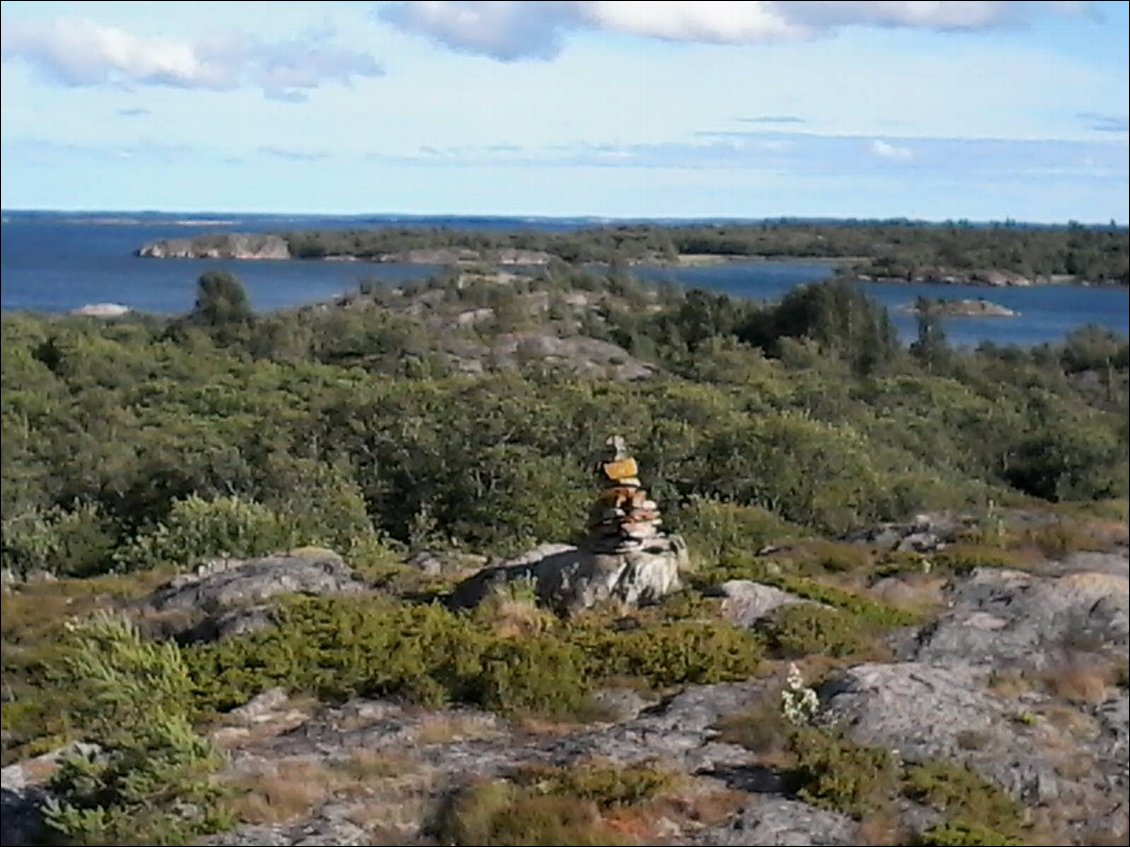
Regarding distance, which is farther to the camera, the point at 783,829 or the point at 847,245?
the point at 847,245

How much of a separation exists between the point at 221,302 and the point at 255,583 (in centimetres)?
4092

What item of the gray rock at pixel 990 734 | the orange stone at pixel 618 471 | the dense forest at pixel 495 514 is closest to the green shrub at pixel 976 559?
the dense forest at pixel 495 514

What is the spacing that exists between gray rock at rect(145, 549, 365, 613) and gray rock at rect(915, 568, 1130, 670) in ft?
17.1

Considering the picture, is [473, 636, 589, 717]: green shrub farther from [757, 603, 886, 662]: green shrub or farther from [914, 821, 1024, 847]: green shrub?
[914, 821, 1024, 847]: green shrub

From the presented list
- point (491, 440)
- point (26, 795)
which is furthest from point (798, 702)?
point (491, 440)

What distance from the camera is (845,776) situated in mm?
7473

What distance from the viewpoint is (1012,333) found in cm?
5794

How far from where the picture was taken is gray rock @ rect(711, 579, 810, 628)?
10953 mm

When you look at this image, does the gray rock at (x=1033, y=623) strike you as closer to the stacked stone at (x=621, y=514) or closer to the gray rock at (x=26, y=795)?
the stacked stone at (x=621, y=514)

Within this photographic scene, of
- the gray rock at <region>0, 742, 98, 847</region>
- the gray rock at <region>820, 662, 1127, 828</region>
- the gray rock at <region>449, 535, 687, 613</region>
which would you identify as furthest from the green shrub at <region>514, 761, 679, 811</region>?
the gray rock at <region>449, 535, 687, 613</region>

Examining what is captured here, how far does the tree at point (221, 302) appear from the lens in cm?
5266

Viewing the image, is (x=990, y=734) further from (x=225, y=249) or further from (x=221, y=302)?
(x=225, y=249)

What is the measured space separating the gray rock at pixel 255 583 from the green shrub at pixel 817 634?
420cm

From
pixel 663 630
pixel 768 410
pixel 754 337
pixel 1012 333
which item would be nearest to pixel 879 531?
pixel 663 630
